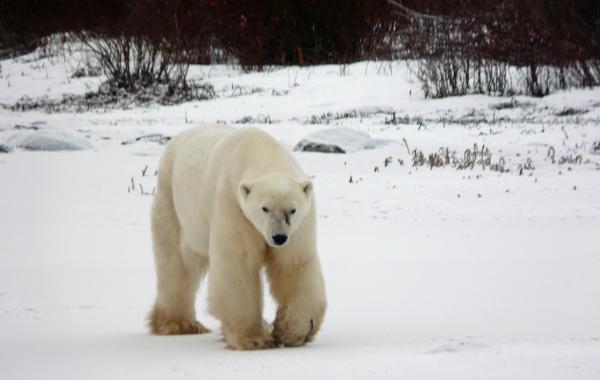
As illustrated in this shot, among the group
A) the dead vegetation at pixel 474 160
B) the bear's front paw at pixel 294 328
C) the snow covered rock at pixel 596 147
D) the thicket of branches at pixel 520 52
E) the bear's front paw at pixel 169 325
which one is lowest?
the bear's front paw at pixel 169 325

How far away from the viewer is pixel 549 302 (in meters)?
4.62

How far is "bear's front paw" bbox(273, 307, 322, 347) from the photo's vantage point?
3.79m

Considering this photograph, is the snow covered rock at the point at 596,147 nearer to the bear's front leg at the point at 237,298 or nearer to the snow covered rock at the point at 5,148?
the snow covered rock at the point at 5,148

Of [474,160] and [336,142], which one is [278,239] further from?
[336,142]

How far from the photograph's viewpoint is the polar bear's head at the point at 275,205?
3432mm

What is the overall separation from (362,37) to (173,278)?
18.3 meters

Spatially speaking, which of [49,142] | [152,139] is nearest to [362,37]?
[152,139]

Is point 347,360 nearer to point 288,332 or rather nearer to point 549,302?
point 288,332

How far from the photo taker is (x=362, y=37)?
72.8 feet

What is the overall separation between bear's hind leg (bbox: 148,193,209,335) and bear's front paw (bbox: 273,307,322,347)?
0.81 meters

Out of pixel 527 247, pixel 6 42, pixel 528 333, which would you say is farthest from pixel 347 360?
pixel 6 42

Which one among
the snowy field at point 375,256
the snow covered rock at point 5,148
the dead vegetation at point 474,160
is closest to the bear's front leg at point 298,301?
the snowy field at point 375,256

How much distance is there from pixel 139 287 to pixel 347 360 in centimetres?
243

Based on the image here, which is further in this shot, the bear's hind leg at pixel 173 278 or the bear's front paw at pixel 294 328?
the bear's hind leg at pixel 173 278
